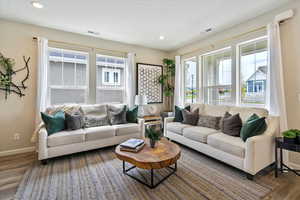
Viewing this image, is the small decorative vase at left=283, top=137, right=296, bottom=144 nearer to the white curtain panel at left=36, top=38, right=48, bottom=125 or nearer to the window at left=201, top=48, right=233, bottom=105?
the window at left=201, top=48, right=233, bottom=105

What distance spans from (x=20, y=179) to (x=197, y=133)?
292 centimetres

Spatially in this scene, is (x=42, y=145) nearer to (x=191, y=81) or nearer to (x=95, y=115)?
(x=95, y=115)

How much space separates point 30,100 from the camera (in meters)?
3.14

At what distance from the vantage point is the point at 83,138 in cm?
284

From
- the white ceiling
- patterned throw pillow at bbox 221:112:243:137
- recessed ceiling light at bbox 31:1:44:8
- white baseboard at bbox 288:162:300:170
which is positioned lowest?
white baseboard at bbox 288:162:300:170

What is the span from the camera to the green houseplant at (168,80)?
485cm

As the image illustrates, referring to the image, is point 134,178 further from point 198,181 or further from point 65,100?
point 65,100

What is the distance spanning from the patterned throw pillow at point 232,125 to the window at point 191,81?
5.25 feet

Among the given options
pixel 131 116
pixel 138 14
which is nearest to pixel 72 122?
pixel 131 116

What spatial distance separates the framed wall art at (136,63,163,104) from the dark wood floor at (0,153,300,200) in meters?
3.02

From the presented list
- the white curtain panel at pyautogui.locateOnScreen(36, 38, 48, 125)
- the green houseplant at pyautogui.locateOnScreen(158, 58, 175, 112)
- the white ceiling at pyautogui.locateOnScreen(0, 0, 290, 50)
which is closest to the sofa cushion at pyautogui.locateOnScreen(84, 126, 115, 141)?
the white curtain panel at pyautogui.locateOnScreen(36, 38, 48, 125)

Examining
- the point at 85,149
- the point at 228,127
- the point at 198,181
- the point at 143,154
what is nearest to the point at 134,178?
the point at 143,154

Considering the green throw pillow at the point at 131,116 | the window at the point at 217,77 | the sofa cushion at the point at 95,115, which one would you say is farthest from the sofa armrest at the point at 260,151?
the sofa cushion at the point at 95,115

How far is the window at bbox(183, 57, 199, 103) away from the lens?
4.26 m
